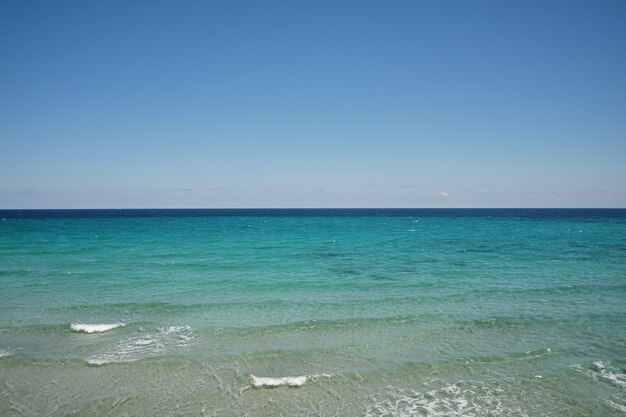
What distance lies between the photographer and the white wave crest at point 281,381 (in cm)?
927

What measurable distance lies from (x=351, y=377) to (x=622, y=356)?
8.25 meters

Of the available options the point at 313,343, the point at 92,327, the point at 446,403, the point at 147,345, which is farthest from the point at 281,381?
the point at 92,327

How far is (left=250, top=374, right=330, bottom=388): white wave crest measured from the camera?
30.4 ft

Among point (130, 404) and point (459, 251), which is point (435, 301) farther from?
point (459, 251)

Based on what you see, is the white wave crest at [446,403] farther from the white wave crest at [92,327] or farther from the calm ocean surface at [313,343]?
Result: the white wave crest at [92,327]

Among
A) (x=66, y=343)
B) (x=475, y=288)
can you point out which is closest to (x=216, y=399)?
(x=66, y=343)

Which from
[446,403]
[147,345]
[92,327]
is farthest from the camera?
[92,327]

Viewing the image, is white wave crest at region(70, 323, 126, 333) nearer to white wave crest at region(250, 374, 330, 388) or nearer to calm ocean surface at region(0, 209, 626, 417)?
calm ocean surface at region(0, 209, 626, 417)

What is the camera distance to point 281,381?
9.42 metres

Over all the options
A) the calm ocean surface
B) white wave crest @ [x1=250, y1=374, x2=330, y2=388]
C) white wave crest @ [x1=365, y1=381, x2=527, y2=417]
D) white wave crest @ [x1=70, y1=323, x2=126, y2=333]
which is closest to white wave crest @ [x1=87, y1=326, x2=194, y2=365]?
the calm ocean surface

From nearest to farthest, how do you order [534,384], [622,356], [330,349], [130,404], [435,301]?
[130,404]
[534,384]
[622,356]
[330,349]
[435,301]

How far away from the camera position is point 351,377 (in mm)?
9648

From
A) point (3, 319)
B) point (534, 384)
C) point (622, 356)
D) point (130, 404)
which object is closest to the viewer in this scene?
point (130, 404)

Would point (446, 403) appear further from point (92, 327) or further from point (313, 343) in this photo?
point (92, 327)
